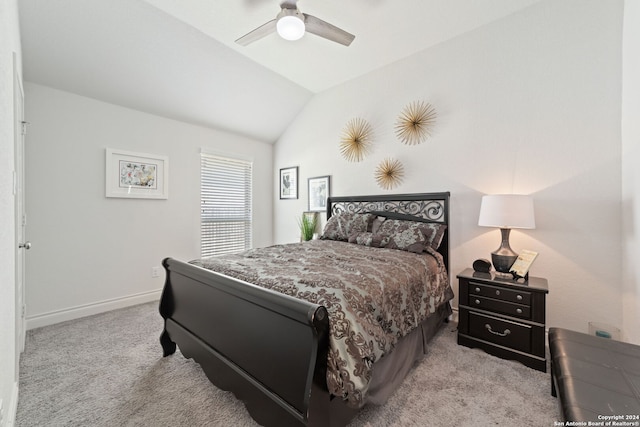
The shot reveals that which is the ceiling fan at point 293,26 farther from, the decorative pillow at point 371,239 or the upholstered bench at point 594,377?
the upholstered bench at point 594,377

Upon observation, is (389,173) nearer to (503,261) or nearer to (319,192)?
(319,192)

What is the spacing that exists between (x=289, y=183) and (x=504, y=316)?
3587mm

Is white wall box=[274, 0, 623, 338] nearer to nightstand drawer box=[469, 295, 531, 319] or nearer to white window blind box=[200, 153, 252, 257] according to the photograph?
nightstand drawer box=[469, 295, 531, 319]

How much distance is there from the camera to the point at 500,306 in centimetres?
216

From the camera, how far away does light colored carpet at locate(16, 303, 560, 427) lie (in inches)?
59.6

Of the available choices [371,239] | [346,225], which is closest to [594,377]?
[371,239]

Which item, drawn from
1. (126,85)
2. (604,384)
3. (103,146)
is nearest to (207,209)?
(103,146)

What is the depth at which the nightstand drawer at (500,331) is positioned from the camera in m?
2.04

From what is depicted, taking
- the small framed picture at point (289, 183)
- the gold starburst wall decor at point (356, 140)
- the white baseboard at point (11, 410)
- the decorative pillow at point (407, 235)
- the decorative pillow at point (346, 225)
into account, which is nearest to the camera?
the white baseboard at point (11, 410)

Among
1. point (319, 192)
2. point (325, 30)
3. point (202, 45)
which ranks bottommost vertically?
point (319, 192)

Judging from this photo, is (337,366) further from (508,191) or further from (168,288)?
(508,191)

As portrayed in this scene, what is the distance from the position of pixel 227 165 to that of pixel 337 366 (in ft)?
12.9

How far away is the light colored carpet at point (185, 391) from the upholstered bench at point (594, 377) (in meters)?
0.48

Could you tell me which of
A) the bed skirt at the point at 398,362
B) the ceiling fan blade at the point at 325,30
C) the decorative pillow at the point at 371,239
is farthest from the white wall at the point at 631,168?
the ceiling fan blade at the point at 325,30
